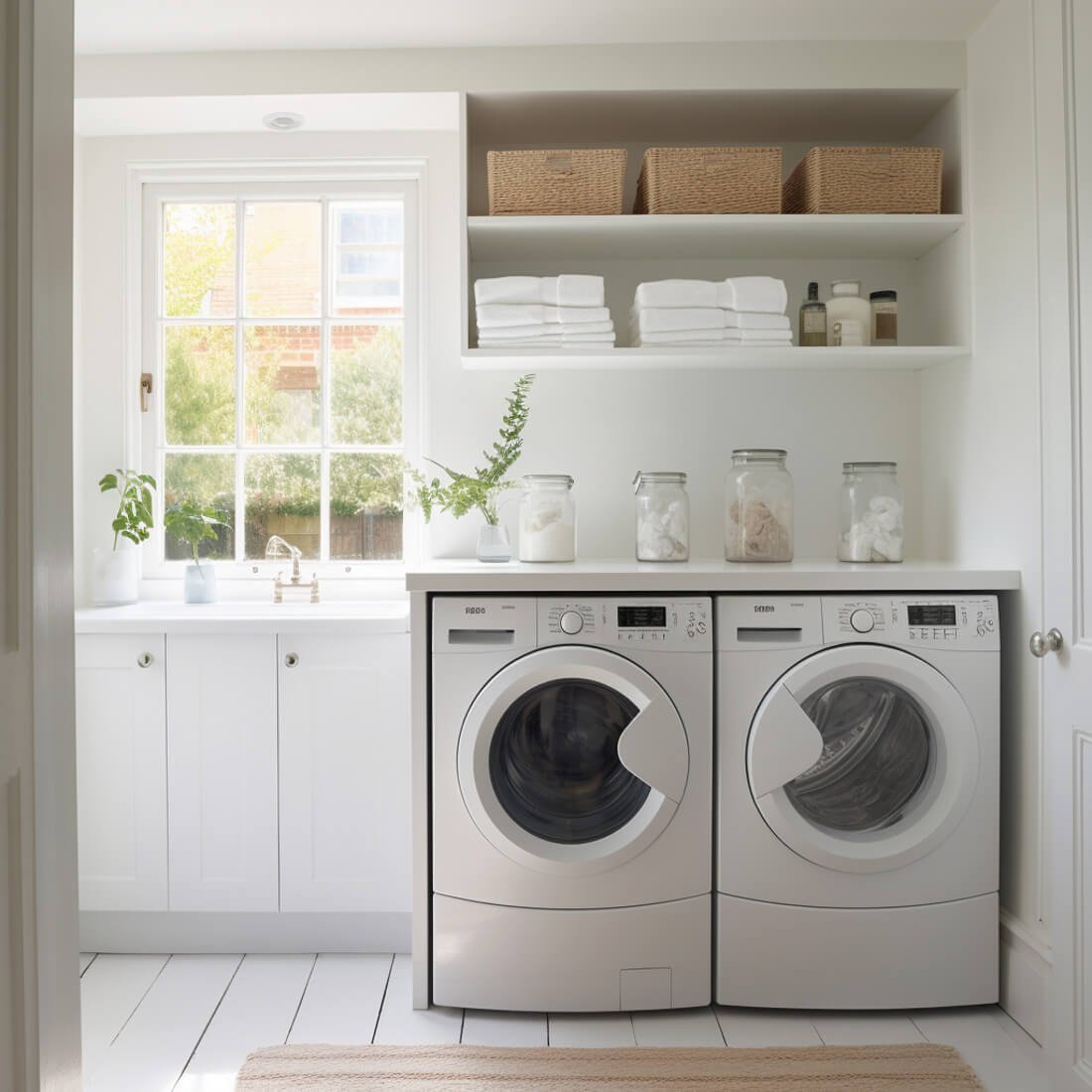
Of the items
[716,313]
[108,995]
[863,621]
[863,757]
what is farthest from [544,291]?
[108,995]

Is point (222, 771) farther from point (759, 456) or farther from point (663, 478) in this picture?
point (759, 456)

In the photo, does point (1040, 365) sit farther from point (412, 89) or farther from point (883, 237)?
point (412, 89)

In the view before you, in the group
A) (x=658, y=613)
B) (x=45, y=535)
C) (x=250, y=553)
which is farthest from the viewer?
(x=250, y=553)

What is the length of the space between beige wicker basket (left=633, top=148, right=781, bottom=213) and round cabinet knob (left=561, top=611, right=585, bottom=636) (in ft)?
3.60

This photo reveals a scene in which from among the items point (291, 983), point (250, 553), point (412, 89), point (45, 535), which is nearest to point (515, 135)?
point (412, 89)

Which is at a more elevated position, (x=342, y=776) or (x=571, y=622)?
(x=571, y=622)

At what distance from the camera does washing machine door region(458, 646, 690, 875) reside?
2102 millimetres

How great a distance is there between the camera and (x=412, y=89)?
250cm

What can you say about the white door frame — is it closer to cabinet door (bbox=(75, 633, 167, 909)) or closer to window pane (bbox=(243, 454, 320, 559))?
cabinet door (bbox=(75, 633, 167, 909))

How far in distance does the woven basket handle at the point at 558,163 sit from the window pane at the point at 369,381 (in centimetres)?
72

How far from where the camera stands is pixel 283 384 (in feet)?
9.71

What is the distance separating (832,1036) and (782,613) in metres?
0.92

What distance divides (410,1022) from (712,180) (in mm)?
2161

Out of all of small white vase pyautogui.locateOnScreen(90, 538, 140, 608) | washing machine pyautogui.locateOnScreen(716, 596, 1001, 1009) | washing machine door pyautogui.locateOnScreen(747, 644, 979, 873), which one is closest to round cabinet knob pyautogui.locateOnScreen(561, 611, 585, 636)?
washing machine pyautogui.locateOnScreen(716, 596, 1001, 1009)
